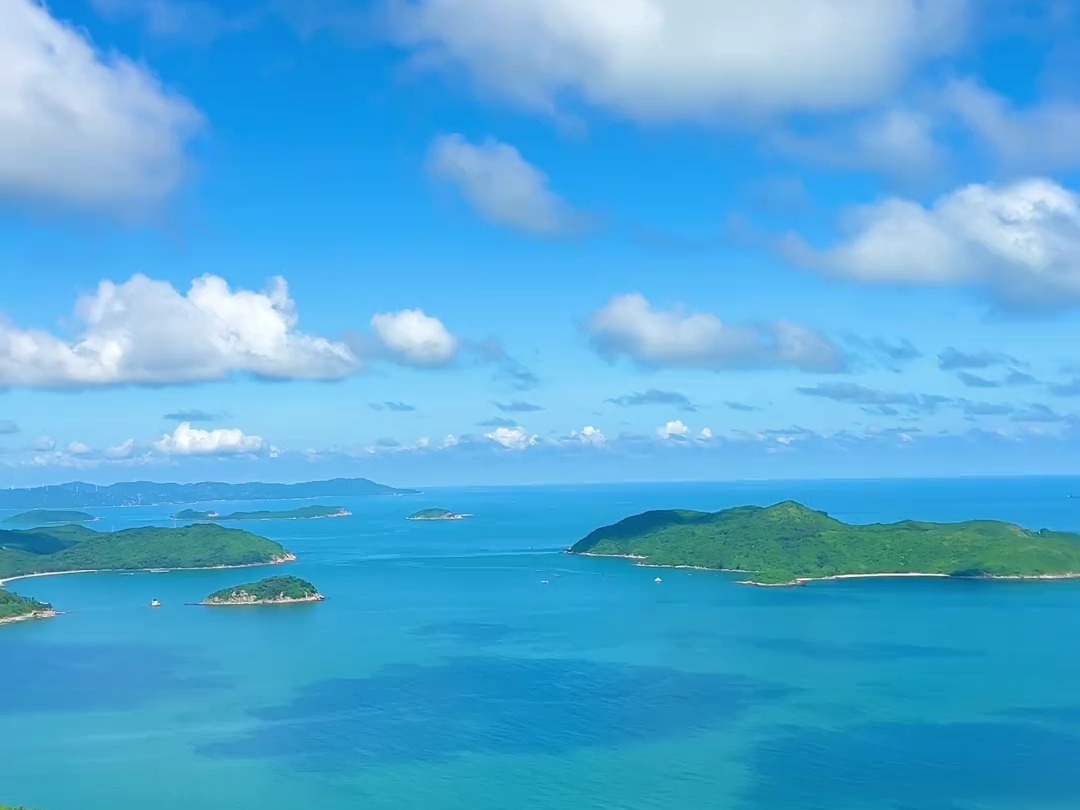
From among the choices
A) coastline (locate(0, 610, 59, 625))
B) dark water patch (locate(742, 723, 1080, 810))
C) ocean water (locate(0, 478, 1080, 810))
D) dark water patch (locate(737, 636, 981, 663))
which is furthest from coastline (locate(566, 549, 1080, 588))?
coastline (locate(0, 610, 59, 625))

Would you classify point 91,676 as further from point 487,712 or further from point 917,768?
point 917,768

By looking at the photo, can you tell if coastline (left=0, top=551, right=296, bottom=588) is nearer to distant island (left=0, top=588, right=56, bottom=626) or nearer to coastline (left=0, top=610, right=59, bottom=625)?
distant island (left=0, top=588, right=56, bottom=626)

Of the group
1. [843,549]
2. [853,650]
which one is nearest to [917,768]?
[853,650]

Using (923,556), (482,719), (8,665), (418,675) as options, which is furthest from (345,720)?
(923,556)

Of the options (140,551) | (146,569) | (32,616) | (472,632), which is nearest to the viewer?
(472,632)

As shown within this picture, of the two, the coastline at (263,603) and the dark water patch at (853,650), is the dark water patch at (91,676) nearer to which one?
the coastline at (263,603)
